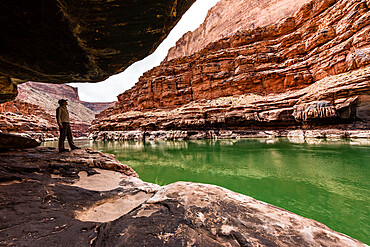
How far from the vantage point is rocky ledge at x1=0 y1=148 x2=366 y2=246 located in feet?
3.75

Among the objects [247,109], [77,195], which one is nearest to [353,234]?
[77,195]

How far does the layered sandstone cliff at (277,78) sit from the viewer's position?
14.3m

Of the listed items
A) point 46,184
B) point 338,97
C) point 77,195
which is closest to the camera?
point 77,195

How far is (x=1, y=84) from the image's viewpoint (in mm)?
4324

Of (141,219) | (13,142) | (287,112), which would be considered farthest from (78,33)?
(287,112)

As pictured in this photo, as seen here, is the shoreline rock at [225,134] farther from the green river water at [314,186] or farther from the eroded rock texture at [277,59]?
the green river water at [314,186]

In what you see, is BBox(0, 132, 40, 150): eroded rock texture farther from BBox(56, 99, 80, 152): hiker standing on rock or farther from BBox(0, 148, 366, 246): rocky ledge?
BBox(0, 148, 366, 246): rocky ledge

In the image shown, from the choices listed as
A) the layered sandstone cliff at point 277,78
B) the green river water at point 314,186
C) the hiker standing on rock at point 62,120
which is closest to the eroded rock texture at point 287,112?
the layered sandstone cliff at point 277,78

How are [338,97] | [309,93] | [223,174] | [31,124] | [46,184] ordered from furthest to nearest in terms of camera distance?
[31,124] < [309,93] < [338,97] < [223,174] < [46,184]

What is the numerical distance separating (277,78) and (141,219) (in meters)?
28.3

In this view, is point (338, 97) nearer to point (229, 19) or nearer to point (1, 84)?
point (1, 84)

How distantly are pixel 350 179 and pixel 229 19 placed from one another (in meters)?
53.3

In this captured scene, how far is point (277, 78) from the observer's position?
22719 millimetres

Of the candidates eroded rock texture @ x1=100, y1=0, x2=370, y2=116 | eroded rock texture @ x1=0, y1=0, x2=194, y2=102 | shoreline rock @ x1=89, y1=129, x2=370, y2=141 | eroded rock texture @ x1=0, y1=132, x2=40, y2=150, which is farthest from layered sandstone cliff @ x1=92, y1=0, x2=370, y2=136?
eroded rock texture @ x1=0, y1=132, x2=40, y2=150
